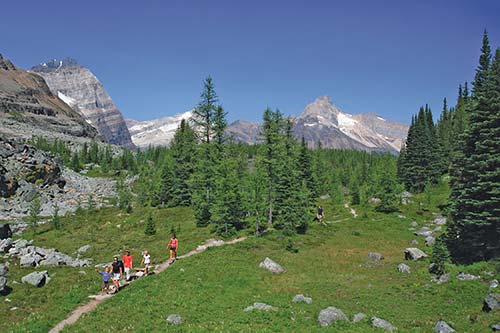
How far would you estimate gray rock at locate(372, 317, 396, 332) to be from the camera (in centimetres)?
1767

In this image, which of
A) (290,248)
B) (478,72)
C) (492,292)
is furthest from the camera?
(478,72)

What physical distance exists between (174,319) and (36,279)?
469 inches

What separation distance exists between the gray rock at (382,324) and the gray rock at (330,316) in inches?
55.1

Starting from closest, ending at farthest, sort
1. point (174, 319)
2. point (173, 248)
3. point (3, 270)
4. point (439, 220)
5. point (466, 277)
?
point (174, 319)
point (466, 277)
point (3, 270)
point (173, 248)
point (439, 220)

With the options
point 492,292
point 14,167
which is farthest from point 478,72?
point 14,167

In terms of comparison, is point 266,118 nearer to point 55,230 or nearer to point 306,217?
point 306,217

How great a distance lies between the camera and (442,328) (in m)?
17.3

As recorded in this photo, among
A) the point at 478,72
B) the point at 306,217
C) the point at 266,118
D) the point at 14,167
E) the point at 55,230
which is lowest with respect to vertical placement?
the point at 55,230

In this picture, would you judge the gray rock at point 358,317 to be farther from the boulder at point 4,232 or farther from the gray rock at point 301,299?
the boulder at point 4,232

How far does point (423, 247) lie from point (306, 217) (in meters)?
13.0

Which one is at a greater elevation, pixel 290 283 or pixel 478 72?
pixel 478 72

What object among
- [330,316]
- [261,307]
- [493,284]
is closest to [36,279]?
[261,307]

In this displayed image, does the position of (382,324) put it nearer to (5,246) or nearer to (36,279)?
(36,279)

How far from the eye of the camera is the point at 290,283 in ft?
84.3
